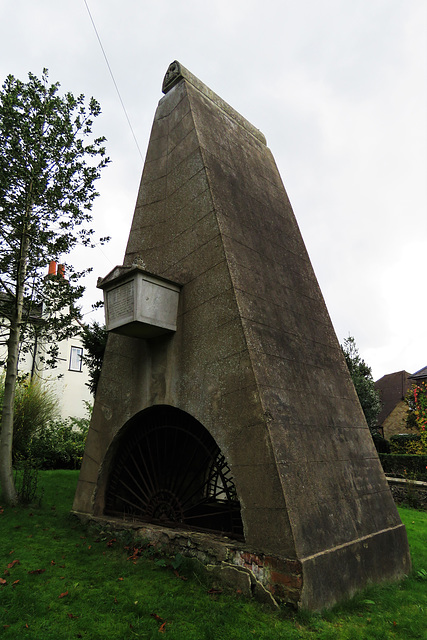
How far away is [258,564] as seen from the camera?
4.23m

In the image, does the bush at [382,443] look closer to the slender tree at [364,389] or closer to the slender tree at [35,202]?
the slender tree at [364,389]

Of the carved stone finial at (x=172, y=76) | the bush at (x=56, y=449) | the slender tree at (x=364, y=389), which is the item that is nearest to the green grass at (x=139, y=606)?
the bush at (x=56, y=449)

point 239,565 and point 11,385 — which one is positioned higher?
point 11,385

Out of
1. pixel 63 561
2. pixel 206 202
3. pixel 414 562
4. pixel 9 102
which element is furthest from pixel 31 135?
pixel 414 562

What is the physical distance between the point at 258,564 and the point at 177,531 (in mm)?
1385

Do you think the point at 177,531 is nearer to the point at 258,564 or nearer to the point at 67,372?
the point at 258,564

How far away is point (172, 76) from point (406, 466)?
1462 cm

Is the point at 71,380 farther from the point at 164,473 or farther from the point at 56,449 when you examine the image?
the point at 164,473

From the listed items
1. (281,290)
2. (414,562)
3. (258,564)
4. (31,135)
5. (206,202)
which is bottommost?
(414,562)

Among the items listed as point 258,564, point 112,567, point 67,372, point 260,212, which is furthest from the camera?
point 67,372

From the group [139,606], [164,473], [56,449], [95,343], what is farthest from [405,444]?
[139,606]

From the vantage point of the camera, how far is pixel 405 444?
20656 millimetres

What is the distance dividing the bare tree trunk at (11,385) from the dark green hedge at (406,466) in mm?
12601

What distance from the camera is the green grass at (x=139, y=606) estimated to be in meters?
3.66
